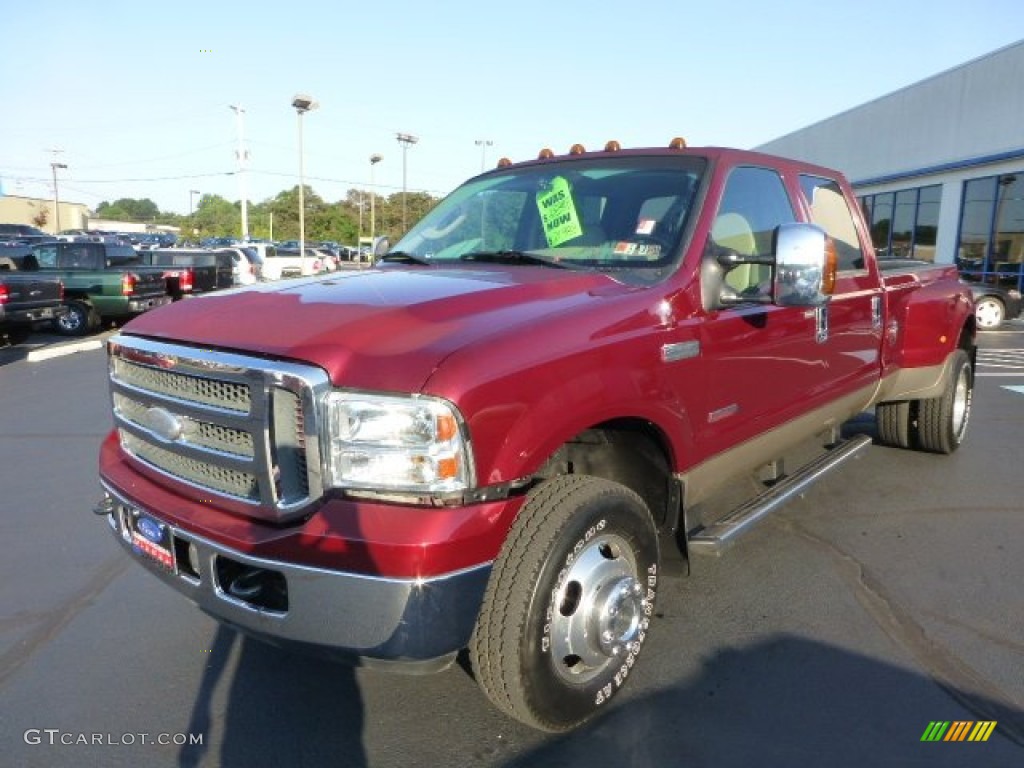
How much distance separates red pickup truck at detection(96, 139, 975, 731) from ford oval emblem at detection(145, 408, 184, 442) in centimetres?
2

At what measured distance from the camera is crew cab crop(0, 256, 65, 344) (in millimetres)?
11539

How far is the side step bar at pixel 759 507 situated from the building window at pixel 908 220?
19511 millimetres

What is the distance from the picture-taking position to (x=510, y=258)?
10.7ft

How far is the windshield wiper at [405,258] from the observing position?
3.56m

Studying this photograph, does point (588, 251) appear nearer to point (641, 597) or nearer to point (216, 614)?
point (641, 597)

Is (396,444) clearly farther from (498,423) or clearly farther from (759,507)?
Answer: (759,507)

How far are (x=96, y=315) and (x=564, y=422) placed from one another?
546 inches

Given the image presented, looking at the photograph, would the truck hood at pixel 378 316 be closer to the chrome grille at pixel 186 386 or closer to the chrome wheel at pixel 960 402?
the chrome grille at pixel 186 386

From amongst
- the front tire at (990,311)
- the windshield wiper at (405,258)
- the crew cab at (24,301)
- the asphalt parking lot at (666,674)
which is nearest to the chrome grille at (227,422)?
the asphalt parking lot at (666,674)

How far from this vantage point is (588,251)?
3.21 m

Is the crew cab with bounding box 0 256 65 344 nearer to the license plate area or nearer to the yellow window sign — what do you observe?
the license plate area

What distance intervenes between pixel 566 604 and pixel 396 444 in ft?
2.71

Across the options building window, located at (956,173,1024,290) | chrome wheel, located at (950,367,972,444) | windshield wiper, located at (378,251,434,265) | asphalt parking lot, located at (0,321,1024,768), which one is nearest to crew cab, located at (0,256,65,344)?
asphalt parking lot, located at (0,321,1024,768)

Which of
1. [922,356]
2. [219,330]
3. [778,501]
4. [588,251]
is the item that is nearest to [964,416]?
[922,356]
